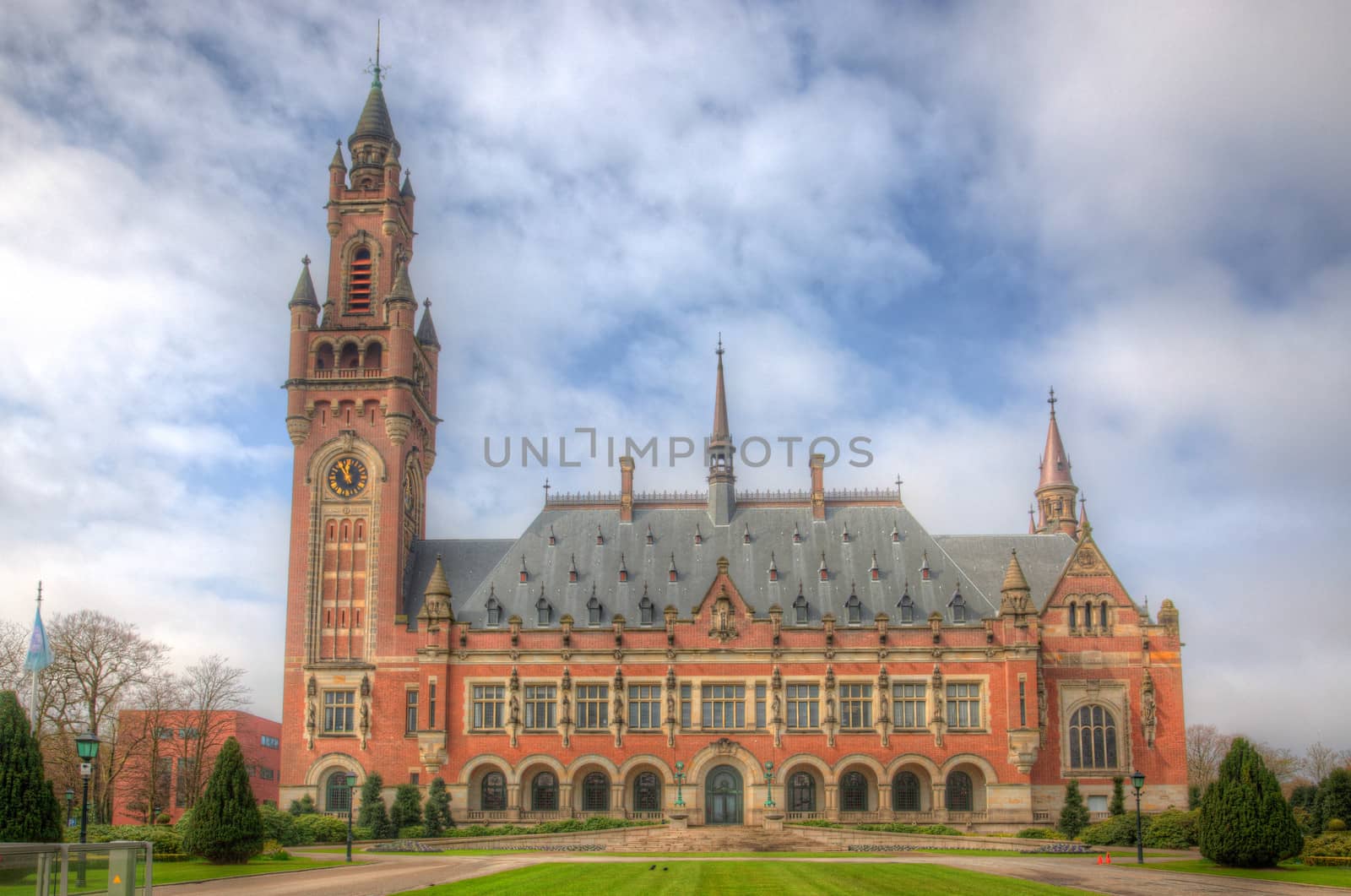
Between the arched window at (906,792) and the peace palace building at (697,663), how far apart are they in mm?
126

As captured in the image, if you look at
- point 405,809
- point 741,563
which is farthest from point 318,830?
point 741,563

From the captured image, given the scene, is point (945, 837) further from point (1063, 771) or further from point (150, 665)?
point (150, 665)

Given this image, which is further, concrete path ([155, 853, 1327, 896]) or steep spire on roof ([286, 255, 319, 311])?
steep spire on roof ([286, 255, 319, 311])

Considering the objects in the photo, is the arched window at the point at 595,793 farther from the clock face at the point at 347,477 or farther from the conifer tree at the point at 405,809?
the clock face at the point at 347,477

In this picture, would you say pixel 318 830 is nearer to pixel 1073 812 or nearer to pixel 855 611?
pixel 855 611

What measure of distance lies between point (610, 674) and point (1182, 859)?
3203 centimetres

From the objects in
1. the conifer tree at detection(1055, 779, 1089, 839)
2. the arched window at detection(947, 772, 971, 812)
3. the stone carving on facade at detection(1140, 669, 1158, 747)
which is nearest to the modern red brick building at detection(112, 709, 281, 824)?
the arched window at detection(947, 772, 971, 812)

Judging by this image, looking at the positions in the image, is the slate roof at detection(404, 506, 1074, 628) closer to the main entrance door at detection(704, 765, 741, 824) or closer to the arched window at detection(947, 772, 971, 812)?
the arched window at detection(947, 772, 971, 812)

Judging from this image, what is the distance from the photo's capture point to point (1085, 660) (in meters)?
68.4

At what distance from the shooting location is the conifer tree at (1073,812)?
64.2 m

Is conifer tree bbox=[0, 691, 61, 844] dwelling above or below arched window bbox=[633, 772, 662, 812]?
above

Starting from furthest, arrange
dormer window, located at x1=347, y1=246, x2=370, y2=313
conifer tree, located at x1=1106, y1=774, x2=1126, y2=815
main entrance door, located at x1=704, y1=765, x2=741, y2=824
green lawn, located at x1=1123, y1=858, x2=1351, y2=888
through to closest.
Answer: dormer window, located at x1=347, y1=246, x2=370, y2=313 → main entrance door, located at x1=704, y1=765, x2=741, y2=824 → conifer tree, located at x1=1106, y1=774, x2=1126, y2=815 → green lawn, located at x1=1123, y1=858, x2=1351, y2=888

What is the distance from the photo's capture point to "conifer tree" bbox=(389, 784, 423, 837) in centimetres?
6450

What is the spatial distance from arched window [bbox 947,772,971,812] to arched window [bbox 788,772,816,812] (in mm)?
7368
